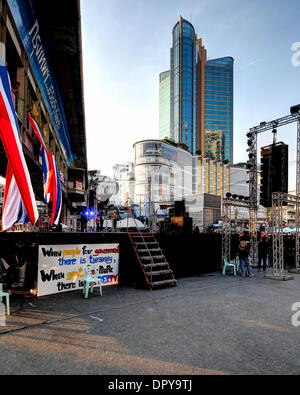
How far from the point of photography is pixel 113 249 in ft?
29.3

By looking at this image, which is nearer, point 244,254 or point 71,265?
point 71,265

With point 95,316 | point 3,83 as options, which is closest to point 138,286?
point 95,316

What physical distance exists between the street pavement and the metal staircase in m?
0.87

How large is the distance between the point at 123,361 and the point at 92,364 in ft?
1.49

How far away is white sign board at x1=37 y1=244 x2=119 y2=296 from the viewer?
7137 millimetres

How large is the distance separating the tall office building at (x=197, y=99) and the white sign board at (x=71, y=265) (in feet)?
395

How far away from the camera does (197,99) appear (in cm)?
12581

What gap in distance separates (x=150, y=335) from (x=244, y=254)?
8.26 metres

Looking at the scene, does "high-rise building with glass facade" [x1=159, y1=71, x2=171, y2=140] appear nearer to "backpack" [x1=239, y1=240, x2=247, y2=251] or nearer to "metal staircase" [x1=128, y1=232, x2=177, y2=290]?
"backpack" [x1=239, y1=240, x2=247, y2=251]

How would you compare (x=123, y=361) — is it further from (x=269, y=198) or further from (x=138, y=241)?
(x=269, y=198)

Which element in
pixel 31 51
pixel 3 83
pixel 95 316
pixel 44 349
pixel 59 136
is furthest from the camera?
pixel 59 136

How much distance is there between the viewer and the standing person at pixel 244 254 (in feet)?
36.9

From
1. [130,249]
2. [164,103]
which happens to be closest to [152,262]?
[130,249]

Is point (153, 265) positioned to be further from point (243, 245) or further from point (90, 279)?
point (243, 245)
